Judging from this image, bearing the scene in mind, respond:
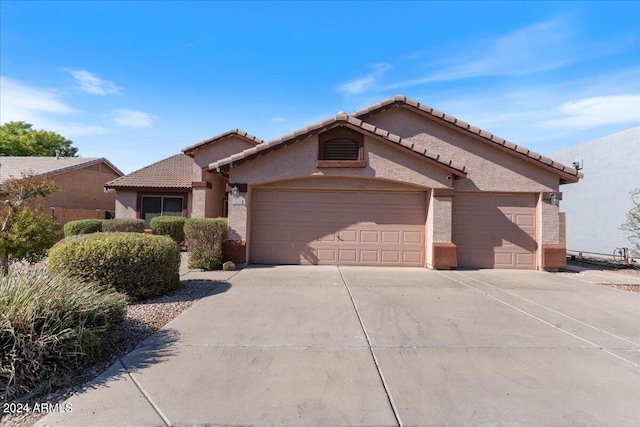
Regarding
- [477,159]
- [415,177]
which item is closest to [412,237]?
[415,177]

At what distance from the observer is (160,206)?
694 inches

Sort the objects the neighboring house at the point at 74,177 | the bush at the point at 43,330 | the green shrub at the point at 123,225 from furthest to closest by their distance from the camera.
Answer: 1. the neighboring house at the point at 74,177
2. the green shrub at the point at 123,225
3. the bush at the point at 43,330

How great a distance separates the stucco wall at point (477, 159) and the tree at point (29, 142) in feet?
131

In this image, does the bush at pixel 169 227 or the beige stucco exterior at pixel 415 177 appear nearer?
the beige stucco exterior at pixel 415 177

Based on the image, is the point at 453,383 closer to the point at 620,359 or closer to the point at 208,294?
the point at 620,359

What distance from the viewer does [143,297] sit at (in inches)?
259

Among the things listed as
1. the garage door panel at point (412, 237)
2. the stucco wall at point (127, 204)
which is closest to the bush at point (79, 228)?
the stucco wall at point (127, 204)

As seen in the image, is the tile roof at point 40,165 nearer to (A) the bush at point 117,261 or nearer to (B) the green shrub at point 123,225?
(B) the green shrub at point 123,225

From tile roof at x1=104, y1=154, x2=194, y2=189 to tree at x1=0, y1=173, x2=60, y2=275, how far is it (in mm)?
8732

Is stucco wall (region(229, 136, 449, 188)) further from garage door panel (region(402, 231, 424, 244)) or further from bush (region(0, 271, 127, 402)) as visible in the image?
bush (region(0, 271, 127, 402))

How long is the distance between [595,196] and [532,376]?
17.4 meters

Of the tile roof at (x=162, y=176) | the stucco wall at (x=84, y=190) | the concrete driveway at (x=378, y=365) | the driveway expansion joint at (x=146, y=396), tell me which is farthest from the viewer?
the stucco wall at (x=84, y=190)

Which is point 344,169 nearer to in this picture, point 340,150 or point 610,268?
point 340,150

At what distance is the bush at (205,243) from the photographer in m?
10.1
